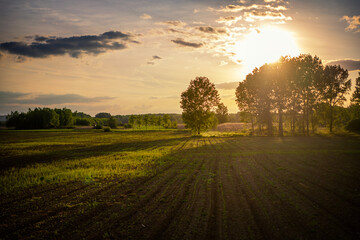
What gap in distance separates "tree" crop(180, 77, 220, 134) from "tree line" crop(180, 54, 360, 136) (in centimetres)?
27

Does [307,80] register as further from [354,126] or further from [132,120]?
[132,120]

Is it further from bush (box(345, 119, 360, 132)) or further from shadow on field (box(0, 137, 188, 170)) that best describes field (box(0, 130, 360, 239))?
bush (box(345, 119, 360, 132))

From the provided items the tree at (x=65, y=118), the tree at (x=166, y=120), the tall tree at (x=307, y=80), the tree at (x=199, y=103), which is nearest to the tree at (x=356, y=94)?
the tall tree at (x=307, y=80)

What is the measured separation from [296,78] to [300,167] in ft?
115

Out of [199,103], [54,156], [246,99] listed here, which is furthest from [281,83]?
[54,156]

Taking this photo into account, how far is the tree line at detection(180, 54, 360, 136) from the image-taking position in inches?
1682

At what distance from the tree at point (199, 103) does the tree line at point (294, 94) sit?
269mm

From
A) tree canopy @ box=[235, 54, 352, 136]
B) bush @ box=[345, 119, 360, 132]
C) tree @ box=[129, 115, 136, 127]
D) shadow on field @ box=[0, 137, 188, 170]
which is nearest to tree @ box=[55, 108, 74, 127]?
tree @ box=[129, 115, 136, 127]

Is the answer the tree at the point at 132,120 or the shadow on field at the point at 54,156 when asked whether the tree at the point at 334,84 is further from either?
the tree at the point at 132,120

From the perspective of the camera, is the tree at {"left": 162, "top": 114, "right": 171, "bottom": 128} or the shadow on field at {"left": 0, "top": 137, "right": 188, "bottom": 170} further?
the tree at {"left": 162, "top": 114, "right": 171, "bottom": 128}

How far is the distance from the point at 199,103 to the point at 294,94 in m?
22.7

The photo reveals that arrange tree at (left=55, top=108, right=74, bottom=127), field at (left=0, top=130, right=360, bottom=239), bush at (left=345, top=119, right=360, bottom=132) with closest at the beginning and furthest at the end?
field at (left=0, top=130, right=360, bottom=239)
bush at (left=345, top=119, right=360, bottom=132)
tree at (left=55, top=108, right=74, bottom=127)

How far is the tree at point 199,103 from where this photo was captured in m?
51.5

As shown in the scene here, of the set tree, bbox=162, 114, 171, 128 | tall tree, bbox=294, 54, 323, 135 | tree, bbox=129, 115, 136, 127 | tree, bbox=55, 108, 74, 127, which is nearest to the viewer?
tall tree, bbox=294, 54, 323, 135
